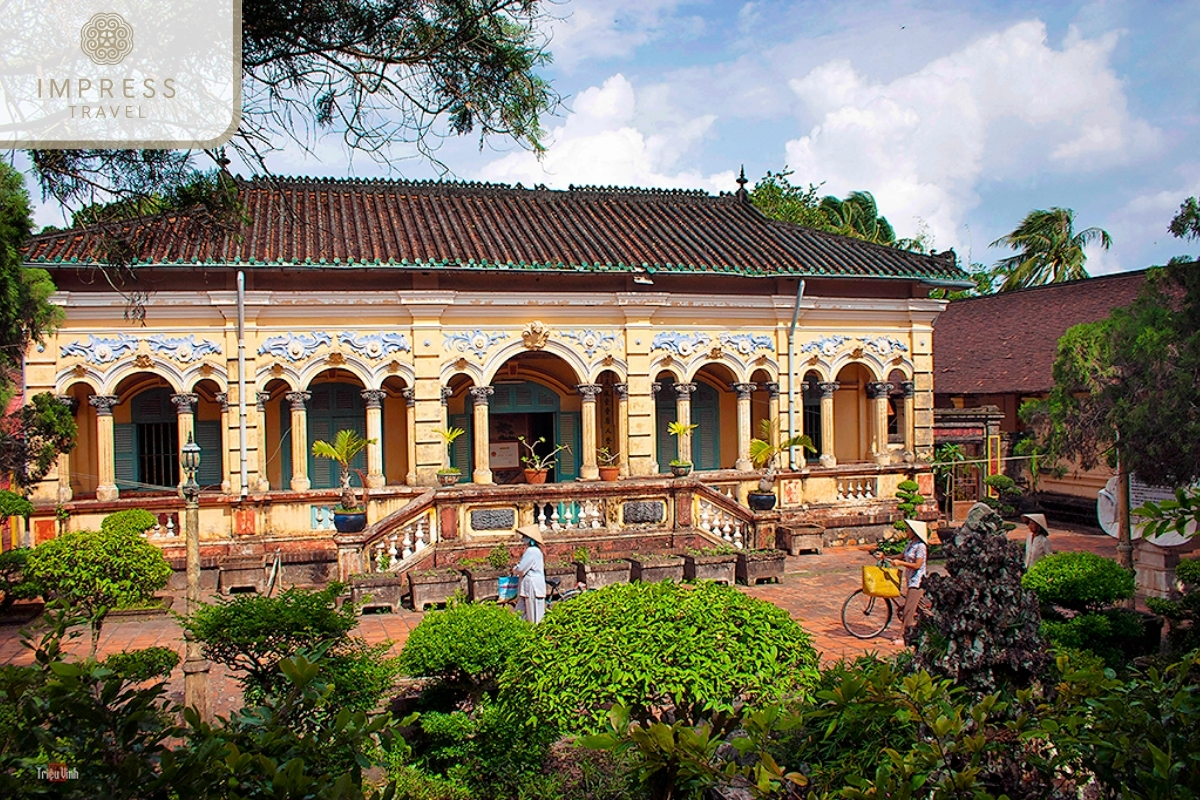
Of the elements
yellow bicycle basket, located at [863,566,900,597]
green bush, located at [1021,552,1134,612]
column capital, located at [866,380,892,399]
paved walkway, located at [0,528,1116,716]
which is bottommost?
paved walkway, located at [0,528,1116,716]

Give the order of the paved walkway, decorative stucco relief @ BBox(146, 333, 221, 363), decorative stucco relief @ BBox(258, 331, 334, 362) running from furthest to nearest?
decorative stucco relief @ BBox(258, 331, 334, 362) → decorative stucco relief @ BBox(146, 333, 221, 363) → the paved walkway

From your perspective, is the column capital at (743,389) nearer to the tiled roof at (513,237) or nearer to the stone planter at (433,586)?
the tiled roof at (513,237)

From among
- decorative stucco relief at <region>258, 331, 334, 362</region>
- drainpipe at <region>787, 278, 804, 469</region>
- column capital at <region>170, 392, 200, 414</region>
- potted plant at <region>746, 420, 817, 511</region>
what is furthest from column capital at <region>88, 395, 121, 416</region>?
drainpipe at <region>787, 278, 804, 469</region>

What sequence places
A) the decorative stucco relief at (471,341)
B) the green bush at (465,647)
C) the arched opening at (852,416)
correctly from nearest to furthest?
1. the green bush at (465,647)
2. the decorative stucco relief at (471,341)
3. the arched opening at (852,416)

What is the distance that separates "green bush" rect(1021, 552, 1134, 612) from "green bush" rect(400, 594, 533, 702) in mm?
5496

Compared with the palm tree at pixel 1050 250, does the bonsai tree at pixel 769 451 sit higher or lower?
lower

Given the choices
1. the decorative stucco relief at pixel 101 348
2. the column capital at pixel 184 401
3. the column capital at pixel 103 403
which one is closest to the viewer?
the decorative stucco relief at pixel 101 348

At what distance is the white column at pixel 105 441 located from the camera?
13664mm

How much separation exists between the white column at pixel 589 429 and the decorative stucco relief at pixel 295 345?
461 centimetres

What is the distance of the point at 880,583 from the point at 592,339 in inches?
295

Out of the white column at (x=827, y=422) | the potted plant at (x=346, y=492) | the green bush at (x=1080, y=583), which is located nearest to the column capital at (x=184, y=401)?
the potted plant at (x=346, y=492)

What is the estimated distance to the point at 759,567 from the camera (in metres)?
13.5

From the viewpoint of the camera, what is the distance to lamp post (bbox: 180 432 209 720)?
22.3 ft

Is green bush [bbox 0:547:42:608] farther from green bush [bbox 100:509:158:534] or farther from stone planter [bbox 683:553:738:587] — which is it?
stone planter [bbox 683:553:738:587]
